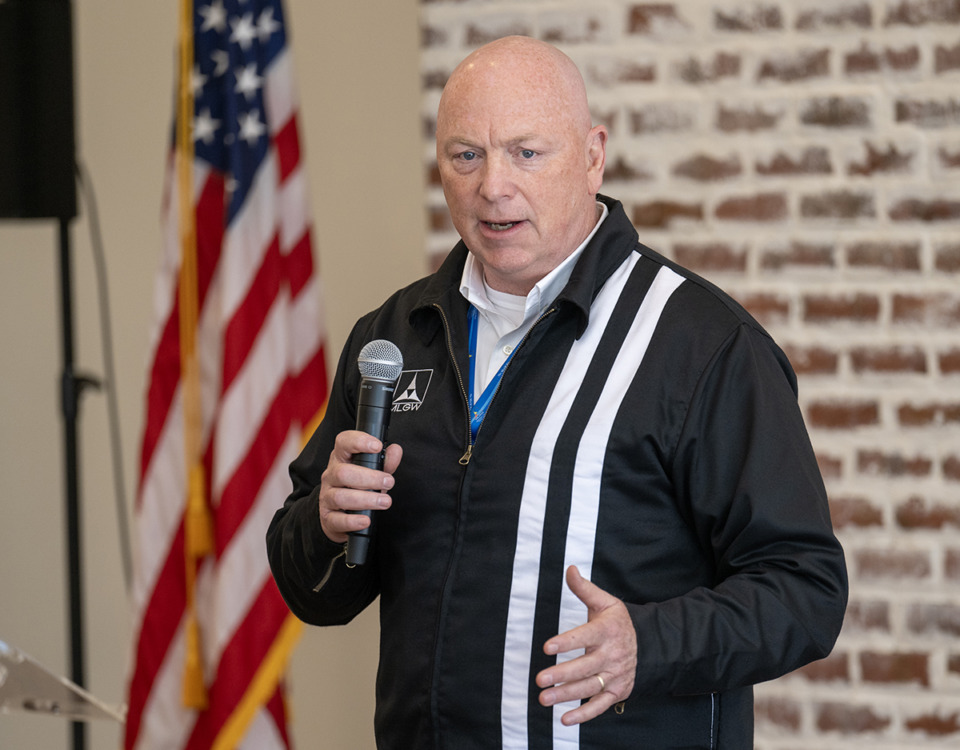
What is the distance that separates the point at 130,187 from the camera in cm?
322

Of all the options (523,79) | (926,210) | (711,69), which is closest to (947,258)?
(926,210)

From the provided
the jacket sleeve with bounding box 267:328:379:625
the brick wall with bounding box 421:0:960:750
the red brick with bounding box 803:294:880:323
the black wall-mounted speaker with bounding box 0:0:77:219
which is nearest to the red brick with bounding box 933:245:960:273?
the brick wall with bounding box 421:0:960:750

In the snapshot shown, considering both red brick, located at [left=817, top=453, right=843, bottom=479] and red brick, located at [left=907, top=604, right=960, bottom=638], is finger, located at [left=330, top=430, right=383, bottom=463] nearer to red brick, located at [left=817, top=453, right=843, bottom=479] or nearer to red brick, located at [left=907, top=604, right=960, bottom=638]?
red brick, located at [left=817, top=453, right=843, bottom=479]

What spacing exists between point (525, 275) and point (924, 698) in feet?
Answer: 4.71

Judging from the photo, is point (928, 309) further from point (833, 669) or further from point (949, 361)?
point (833, 669)

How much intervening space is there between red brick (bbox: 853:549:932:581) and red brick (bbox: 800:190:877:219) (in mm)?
739

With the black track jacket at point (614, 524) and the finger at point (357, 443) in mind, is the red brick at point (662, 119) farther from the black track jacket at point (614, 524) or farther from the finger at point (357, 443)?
the finger at point (357, 443)

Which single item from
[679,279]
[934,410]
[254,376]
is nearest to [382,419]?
[679,279]

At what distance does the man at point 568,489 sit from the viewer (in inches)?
49.4

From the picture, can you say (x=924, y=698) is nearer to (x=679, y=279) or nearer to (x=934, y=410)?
(x=934, y=410)

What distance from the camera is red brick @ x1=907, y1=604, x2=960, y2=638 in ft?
7.27

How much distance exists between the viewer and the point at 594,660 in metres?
1.13

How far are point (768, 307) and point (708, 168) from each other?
34cm

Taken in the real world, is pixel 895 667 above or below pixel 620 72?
below
